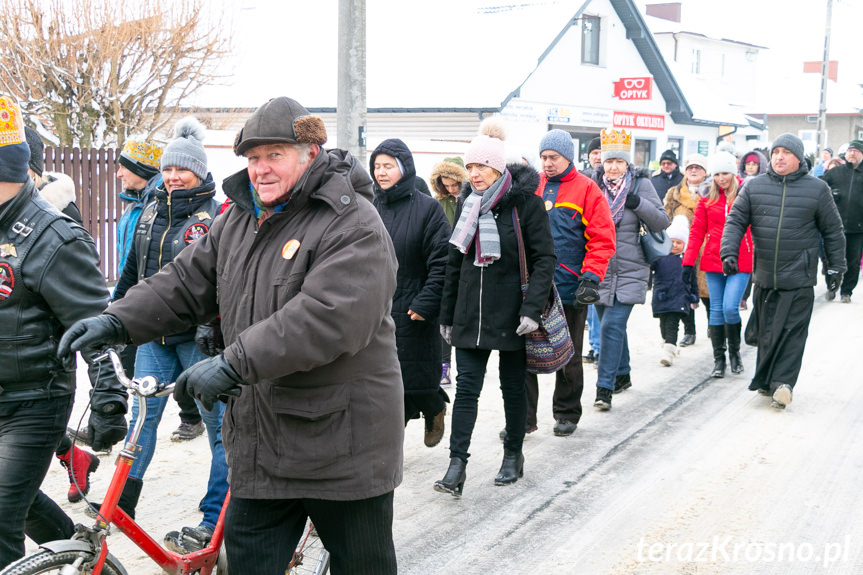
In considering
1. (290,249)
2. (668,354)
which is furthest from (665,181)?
(290,249)

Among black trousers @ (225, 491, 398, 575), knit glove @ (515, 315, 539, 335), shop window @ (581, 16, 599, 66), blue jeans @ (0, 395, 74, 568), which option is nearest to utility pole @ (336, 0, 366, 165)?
knit glove @ (515, 315, 539, 335)

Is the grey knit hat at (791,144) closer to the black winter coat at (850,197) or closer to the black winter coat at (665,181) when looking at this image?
the black winter coat at (665,181)

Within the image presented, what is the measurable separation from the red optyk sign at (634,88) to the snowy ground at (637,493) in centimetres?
2200

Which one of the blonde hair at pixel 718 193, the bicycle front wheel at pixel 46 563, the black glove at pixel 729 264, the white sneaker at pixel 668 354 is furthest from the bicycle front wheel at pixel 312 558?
the blonde hair at pixel 718 193

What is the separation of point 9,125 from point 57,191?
2061 millimetres

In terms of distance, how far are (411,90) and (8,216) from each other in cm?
2199

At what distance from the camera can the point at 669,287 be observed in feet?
30.0

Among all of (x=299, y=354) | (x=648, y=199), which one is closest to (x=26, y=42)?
(x=648, y=199)

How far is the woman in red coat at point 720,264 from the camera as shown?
8258 mm

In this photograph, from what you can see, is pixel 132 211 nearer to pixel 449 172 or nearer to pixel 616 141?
pixel 449 172

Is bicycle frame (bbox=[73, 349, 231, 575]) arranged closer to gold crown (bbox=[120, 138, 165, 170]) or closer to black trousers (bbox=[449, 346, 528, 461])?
black trousers (bbox=[449, 346, 528, 461])

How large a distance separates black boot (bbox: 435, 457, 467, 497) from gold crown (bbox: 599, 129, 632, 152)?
3.17 meters

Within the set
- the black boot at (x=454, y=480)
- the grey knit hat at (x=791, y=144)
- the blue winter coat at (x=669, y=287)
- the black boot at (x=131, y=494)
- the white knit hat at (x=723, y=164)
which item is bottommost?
the black boot at (x=454, y=480)

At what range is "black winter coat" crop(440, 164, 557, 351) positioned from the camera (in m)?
5.37
